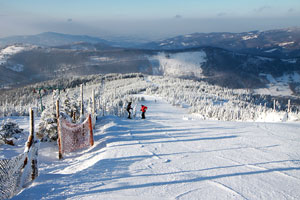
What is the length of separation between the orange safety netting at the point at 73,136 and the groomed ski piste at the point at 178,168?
1.41 ft

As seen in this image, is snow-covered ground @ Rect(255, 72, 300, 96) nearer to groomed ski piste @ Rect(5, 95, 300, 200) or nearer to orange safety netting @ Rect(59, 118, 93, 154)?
groomed ski piste @ Rect(5, 95, 300, 200)

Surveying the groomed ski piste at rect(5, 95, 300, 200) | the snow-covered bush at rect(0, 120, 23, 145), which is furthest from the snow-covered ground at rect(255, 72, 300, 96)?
the snow-covered bush at rect(0, 120, 23, 145)

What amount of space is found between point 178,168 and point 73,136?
5902mm

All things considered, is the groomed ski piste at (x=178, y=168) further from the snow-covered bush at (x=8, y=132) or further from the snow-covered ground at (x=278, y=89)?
the snow-covered ground at (x=278, y=89)

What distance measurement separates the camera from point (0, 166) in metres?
5.84

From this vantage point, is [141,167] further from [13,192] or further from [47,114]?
[47,114]

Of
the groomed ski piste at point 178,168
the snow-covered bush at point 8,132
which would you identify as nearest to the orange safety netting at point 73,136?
the groomed ski piste at point 178,168

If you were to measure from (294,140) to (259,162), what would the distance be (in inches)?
158

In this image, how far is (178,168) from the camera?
689cm

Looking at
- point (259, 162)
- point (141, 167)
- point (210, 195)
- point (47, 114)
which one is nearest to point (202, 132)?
point (259, 162)

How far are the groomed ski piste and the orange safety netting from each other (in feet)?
1.41

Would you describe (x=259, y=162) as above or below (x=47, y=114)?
below

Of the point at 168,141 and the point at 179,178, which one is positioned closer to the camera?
the point at 179,178

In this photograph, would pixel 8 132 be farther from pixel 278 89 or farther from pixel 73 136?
pixel 278 89
